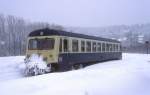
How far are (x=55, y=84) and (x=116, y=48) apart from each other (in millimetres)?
23810

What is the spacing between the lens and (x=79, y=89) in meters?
7.56

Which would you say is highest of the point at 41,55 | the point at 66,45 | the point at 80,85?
the point at 66,45

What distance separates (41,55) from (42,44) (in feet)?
2.64

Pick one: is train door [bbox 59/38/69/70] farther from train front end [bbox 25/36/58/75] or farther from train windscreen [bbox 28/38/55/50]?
train windscreen [bbox 28/38/55/50]

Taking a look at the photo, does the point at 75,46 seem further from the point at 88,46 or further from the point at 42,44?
the point at 88,46

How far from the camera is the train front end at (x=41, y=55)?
15.4m

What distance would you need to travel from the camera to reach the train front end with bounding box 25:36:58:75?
1539cm

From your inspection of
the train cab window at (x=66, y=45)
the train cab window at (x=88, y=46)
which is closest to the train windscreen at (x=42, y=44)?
the train cab window at (x=66, y=45)

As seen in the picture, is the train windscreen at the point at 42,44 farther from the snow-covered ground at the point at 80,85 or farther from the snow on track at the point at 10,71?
the snow-covered ground at the point at 80,85

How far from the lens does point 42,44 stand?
16.6 m

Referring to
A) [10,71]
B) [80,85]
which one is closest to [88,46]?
[10,71]

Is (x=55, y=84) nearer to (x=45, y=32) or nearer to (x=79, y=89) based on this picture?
(x=79, y=89)

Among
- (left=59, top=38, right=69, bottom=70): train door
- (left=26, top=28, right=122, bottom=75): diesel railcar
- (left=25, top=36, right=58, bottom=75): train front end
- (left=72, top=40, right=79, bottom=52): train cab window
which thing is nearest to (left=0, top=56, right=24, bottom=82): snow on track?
(left=25, top=36, right=58, bottom=75): train front end

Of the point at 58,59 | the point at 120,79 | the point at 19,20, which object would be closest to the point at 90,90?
the point at 120,79
